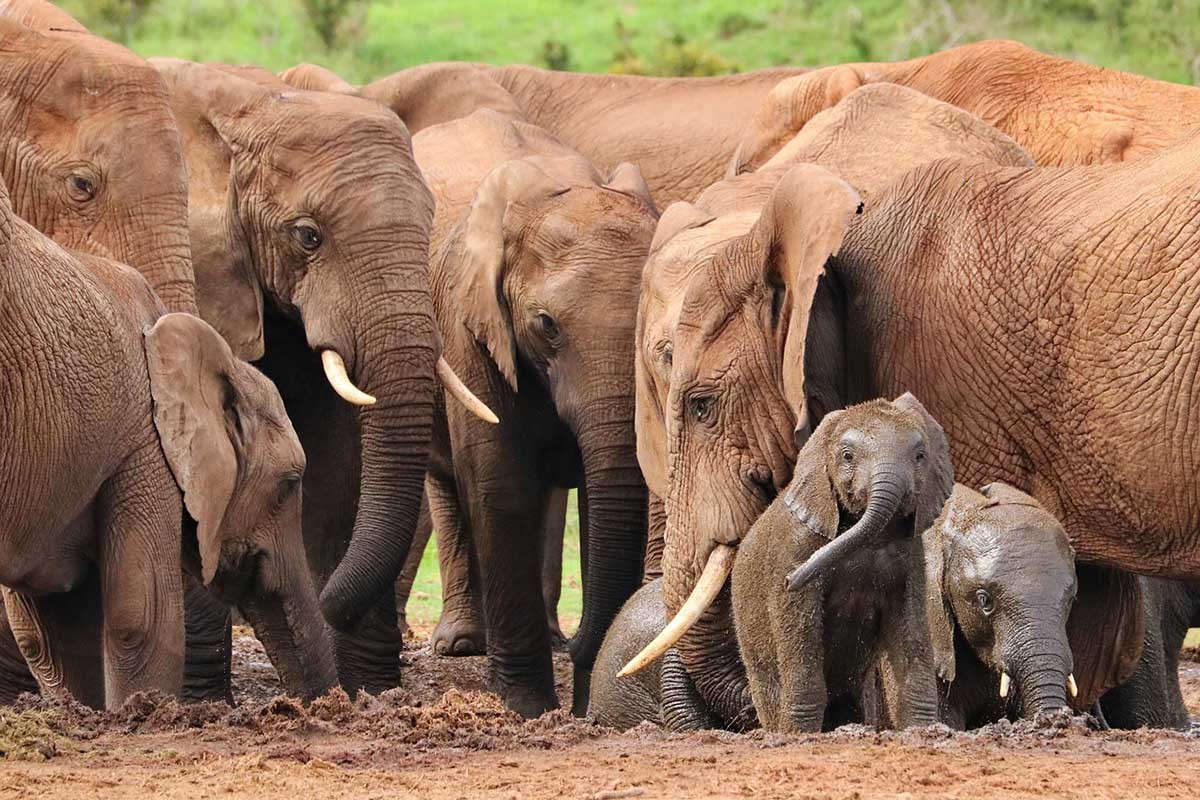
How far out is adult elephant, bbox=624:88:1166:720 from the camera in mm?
5922

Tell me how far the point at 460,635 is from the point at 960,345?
3995 millimetres

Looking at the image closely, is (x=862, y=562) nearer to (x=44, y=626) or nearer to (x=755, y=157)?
(x=44, y=626)

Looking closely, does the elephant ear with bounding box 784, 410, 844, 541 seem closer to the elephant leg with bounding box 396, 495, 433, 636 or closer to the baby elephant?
the baby elephant

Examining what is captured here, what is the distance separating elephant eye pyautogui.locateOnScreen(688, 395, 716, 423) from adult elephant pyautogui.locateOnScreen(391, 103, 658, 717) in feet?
4.98

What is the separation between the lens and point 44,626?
6.60 metres

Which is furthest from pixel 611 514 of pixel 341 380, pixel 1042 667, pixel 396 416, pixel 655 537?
pixel 1042 667

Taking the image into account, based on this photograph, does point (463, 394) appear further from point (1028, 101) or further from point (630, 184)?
point (1028, 101)

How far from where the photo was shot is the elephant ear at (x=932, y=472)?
533cm

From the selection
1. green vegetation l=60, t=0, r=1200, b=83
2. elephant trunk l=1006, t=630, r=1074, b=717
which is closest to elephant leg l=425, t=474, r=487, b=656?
elephant trunk l=1006, t=630, r=1074, b=717

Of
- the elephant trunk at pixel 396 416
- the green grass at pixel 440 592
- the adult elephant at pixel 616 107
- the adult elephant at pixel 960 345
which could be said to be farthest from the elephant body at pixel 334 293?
the adult elephant at pixel 960 345

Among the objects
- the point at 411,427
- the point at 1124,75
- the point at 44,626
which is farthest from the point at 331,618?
the point at 1124,75

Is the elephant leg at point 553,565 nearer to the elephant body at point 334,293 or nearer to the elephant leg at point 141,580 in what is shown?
the elephant body at point 334,293

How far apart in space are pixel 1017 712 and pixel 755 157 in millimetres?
2882

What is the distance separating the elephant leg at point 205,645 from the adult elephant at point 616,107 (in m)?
3.20
